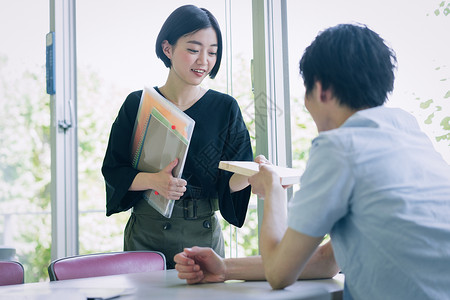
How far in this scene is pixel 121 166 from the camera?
75.1 inches

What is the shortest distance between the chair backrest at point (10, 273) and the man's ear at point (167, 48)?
990 mm

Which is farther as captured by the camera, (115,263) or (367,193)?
(115,263)

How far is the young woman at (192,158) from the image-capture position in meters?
1.87

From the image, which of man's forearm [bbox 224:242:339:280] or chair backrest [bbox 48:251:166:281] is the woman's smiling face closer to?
chair backrest [bbox 48:251:166:281]

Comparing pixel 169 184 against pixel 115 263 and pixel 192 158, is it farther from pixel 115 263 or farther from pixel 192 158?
pixel 115 263

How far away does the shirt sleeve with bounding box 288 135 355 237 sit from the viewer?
0.91m

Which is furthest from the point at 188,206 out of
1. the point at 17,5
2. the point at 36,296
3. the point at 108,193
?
the point at 17,5

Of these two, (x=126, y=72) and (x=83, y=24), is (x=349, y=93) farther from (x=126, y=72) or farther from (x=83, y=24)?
(x=83, y=24)

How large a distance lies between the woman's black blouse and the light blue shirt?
0.96m

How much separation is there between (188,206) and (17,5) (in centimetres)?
212

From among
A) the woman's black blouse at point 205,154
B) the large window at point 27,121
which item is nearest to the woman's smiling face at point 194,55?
the woman's black blouse at point 205,154

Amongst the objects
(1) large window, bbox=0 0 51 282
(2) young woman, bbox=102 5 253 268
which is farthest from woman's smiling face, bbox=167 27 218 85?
(1) large window, bbox=0 0 51 282

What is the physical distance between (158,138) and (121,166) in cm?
20

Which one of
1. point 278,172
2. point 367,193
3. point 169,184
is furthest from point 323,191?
point 169,184
